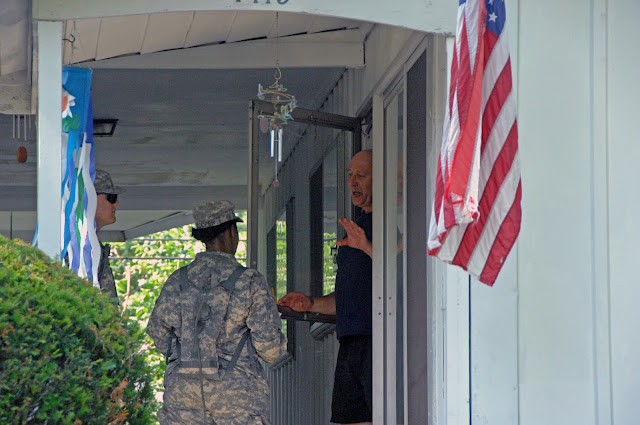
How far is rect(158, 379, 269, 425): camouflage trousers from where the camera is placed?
5352mm

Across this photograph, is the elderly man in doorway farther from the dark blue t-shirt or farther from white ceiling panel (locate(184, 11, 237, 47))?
white ceiling panel (locate(184, 11, 237, 47))

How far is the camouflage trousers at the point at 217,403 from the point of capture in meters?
5.35

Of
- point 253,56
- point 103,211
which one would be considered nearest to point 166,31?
point 253,56

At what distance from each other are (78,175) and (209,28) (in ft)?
6.02

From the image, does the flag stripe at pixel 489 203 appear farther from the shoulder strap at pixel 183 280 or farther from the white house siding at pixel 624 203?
the shoulder strap at pixel 183 280

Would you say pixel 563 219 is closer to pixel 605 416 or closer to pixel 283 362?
pixel 605 416

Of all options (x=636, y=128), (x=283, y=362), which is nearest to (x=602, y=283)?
(x=636, y=128)

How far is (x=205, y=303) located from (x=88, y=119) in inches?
44.8

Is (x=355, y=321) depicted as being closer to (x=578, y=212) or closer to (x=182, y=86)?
(x=578, y=212)

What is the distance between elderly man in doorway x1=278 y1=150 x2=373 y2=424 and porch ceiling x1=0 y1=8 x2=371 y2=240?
114 centimetres

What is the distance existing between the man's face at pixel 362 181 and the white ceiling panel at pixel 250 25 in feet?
3.31

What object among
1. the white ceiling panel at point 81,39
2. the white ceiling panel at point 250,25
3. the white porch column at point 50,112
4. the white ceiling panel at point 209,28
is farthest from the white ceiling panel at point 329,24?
the white porch column at point 50,112

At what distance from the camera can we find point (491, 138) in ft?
13.5

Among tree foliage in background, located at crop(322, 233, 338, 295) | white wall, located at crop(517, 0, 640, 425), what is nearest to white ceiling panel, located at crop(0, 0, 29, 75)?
white wall, located at crop(517, 0, 640, 425)
